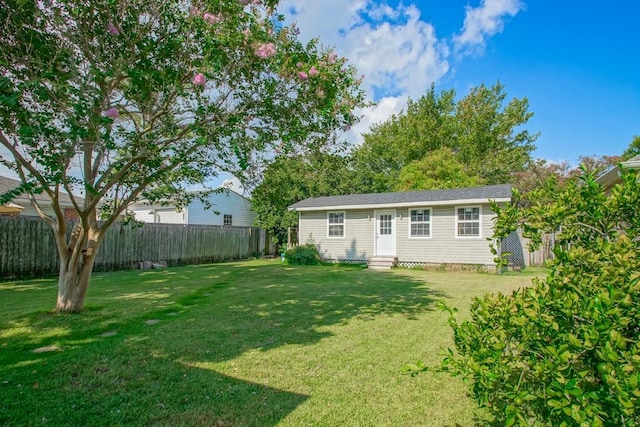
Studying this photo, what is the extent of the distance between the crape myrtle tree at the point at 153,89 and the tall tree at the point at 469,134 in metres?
22.4

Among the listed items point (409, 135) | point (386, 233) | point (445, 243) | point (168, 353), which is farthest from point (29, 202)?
point (409, 135)

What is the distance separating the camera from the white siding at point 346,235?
16297 mm

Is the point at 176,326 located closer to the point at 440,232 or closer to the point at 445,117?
the point at 440,232

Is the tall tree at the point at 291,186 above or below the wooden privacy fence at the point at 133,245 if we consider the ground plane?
above

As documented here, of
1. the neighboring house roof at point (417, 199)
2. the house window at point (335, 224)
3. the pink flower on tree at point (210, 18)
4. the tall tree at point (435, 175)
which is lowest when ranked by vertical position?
the house window at point (335, 224)

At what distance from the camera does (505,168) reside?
27.4 meters

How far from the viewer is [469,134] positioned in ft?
95.6

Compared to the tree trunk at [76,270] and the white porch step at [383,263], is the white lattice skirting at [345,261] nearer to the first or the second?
the white porch step at [383,263]

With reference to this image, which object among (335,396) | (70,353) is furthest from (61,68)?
(335,396)

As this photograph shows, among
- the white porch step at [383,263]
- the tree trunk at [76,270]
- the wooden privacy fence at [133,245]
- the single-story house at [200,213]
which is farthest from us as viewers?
the single-story house at [200,213]

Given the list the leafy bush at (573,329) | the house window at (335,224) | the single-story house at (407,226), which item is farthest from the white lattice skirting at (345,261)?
the leafy bush at (573,329)

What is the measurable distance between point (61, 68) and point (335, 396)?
566 cm

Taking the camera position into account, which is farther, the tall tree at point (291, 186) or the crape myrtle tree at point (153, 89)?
the tall tree at point (291, 186)

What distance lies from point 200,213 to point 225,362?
17365 millimetres
